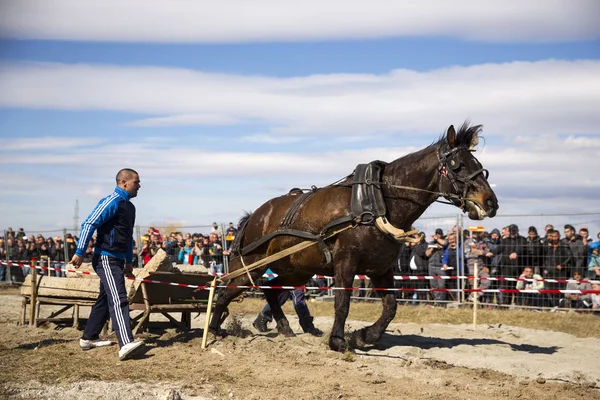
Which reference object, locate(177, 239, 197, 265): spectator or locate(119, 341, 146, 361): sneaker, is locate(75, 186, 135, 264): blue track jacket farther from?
locate(177, 239, 197, 265): spectator

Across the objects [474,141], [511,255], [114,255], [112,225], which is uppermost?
[474,141]

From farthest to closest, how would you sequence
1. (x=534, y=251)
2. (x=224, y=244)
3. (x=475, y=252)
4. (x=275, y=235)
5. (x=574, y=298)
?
(x=224, y=244) < (x=475, y=252) < (x=534, y=251) < (x=574, y=298) < (x=275, y=235)

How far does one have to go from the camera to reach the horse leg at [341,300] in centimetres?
912

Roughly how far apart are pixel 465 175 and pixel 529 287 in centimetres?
686

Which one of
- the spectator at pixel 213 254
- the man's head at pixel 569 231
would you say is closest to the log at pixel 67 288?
the spectator at pixel 213 254

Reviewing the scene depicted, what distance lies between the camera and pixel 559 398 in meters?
7.16

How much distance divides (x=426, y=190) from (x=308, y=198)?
175cm

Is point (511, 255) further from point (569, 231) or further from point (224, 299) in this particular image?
point (224, 299)

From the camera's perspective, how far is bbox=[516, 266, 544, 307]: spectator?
14727 mm

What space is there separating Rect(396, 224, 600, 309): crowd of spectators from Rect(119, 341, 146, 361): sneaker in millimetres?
6999

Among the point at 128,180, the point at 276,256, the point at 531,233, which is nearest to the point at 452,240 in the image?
the point at 531,233

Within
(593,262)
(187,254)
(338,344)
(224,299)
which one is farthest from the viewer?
(187,254)

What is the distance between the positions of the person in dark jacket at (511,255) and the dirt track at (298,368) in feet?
13.2

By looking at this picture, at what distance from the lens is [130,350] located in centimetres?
848
